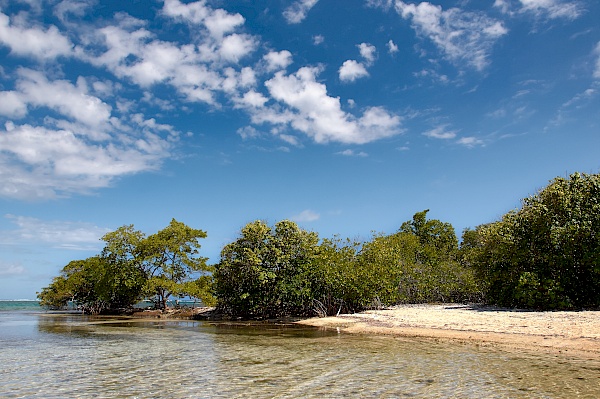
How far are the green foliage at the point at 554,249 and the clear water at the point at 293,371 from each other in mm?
11371

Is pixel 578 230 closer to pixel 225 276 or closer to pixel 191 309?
pixel 225 276

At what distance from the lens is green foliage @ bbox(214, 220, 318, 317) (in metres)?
29.6

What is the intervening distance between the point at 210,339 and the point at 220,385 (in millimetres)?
9968

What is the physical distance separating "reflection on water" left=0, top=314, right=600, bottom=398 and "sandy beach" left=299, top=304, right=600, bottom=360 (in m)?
1.62

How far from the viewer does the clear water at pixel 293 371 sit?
29.7ft

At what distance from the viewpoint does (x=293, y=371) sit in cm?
1134

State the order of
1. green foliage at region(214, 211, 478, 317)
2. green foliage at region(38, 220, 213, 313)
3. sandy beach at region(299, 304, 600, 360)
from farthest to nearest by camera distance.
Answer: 1. green foliage at region(38, 220, 213, 313)
2. green foliage at region(214, 211, 478, 317)
3. sandy beach at region(299, 304, 600, 360)

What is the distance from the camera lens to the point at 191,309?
132 feet

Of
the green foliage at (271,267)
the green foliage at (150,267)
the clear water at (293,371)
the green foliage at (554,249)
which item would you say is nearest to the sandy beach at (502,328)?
the clear water at (293,371)

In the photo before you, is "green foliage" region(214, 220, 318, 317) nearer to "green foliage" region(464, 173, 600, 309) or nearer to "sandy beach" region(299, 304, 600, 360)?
"sandy beach" region(299, 304, 600, 360)

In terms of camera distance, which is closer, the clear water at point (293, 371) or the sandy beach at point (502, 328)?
the clear water at point (293, 371)

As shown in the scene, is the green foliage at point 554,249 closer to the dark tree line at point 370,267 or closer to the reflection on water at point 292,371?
the dark tree line at point 370,267

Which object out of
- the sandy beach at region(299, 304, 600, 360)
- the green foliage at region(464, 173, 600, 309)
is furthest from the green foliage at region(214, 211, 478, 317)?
the green foliage at region(464, 173, 600, 309)

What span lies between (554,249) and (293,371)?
19.7 meters
